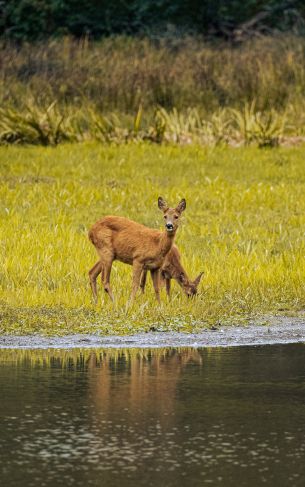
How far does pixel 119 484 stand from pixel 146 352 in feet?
12.0

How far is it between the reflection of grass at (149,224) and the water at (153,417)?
1423 millimetres

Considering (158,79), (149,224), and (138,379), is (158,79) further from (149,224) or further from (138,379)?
(138,379)

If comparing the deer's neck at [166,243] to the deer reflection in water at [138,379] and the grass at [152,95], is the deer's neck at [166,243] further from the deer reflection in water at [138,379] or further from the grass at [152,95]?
the grass at [152,95]

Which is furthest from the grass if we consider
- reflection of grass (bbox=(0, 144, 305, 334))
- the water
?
the water

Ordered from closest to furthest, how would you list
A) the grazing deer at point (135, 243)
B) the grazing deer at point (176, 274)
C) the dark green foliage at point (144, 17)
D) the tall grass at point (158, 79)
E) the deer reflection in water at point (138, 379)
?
the deer reflection in water at point (138, 379) → the grazing deer at point (135, 243) → the grazing deer at point (176, 274) → the tall grass at point (158, 79) → the dark green foliage at point (144, 17)

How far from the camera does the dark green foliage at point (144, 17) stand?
136ft

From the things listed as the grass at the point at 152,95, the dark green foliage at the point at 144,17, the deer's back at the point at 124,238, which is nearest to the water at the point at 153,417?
the deer's back at the point at 124,238

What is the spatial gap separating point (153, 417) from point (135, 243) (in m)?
4.46

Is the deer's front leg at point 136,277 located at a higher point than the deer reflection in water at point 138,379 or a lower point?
higher

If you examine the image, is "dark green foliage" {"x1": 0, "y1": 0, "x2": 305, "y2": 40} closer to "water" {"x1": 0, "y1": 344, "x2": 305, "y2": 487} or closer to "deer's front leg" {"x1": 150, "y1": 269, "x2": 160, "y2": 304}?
"deer's front leg" {"x1": 150, "y1": 269, "x2": 160, "y2": 304}

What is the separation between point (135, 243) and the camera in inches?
491

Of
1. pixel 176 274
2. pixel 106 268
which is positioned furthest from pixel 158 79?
pixel 106 268

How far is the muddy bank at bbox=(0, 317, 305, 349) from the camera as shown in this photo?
1063 cm

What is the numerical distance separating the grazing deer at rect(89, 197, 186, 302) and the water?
1969 millimetres
